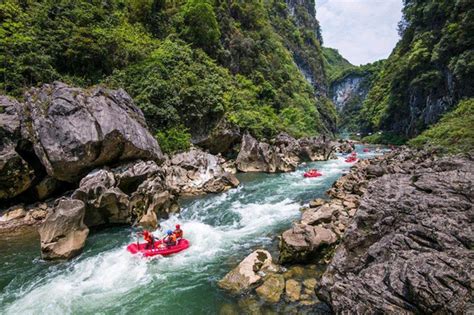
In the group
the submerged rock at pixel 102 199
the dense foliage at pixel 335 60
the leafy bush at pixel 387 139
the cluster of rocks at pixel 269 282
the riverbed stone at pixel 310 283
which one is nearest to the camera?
the cluster of rocks at pixel 269 282

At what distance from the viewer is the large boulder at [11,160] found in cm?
1414

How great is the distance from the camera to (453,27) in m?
34.1

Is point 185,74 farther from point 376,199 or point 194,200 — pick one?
point 376,199

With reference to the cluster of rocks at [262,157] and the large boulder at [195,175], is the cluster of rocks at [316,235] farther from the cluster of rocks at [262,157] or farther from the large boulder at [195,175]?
the cluster of rocks at [262,157]

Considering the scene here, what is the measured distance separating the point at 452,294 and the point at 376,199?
3262mm

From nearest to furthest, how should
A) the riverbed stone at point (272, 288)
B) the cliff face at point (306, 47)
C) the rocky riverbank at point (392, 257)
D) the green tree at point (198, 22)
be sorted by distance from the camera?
the rocky riverbank at point (392, 257), the riverbed stone at point (272, 288), the green tree at point (198, 22), the cliff face at point (306, 47)

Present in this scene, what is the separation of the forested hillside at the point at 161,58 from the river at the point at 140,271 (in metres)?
11.2

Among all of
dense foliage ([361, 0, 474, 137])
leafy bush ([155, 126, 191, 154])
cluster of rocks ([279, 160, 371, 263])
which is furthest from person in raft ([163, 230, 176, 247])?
dense foliage ([361, 0, 474, 137])

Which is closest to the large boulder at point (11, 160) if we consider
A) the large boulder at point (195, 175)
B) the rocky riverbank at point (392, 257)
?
the large boulder at point (195, 175)

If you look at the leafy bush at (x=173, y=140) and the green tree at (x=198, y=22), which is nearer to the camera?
the leafy bush at (x=173, y=140)

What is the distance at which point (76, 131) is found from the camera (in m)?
14.5

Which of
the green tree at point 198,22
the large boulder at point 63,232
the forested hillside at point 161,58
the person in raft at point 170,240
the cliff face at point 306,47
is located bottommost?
the person in raft at point 170,240

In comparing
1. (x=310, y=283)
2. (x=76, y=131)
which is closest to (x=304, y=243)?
(x=310, y=283)

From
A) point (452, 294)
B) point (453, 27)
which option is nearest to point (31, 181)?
point (452, 294)
